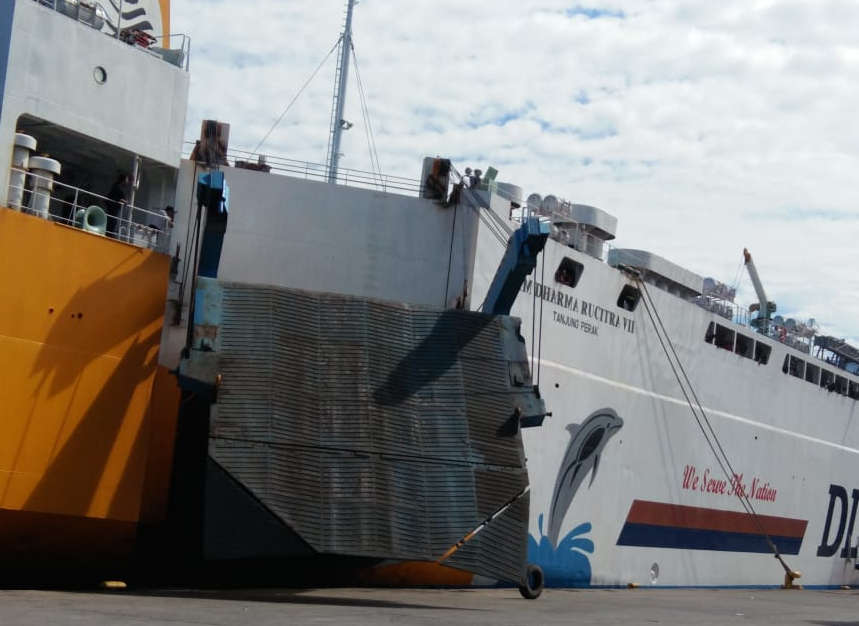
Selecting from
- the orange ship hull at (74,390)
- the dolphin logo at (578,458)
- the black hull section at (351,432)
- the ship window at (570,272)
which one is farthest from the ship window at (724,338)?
the orange ship hull at (74,390)

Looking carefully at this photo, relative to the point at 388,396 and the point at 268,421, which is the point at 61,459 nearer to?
the point at 268,421

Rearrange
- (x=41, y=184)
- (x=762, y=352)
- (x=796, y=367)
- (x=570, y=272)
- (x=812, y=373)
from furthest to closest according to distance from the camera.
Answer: (x=812, y=373) → (x=796, y=367) → (x=762, y=352) → (x=570, y=272) → (x=41, y=184)

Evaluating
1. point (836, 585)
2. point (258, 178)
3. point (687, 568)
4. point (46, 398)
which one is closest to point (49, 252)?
point (46, 398)

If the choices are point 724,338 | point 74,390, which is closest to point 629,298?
point 724,338

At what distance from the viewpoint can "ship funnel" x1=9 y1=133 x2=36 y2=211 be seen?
38.2ft

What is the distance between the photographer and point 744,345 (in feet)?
72.6

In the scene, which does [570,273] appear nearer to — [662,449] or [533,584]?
[662,449]

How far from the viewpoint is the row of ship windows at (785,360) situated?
21.1 metres

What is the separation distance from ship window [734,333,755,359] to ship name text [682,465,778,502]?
256cm

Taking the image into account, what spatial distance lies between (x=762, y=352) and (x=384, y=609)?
1460cm

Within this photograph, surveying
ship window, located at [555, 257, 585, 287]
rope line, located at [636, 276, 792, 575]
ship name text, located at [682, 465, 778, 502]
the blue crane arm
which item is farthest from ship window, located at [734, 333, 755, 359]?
the blue crane arm

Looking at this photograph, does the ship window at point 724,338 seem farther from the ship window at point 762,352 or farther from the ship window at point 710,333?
the ship window at point 762,352

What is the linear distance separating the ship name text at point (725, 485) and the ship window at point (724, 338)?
257 cm

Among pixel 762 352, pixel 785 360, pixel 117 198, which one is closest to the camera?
pixel 117 198
